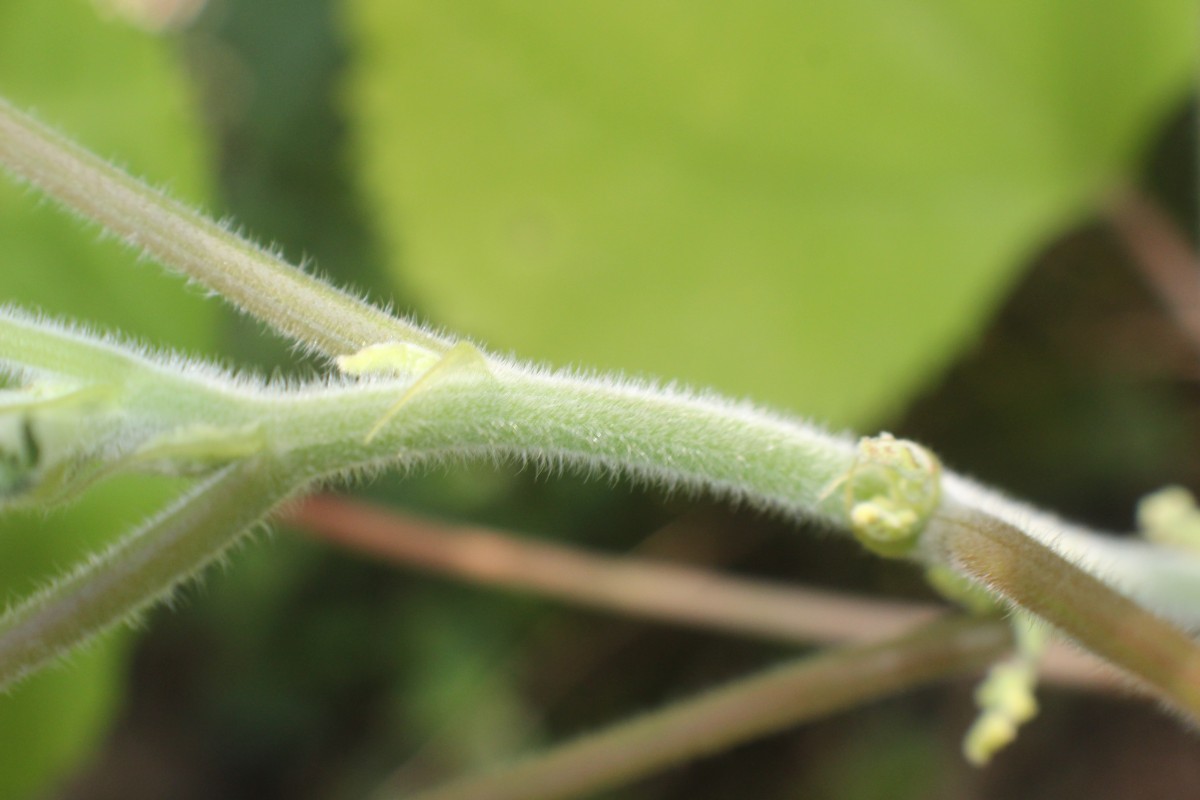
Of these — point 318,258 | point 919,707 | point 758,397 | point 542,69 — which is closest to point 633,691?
point 919,707

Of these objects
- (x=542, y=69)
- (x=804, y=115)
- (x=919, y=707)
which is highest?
(x=804, y=115)

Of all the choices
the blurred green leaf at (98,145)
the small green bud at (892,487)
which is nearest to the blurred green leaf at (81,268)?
the blurred green leaf at (98,145)

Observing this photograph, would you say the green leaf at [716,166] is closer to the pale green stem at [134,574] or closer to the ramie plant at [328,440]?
the ramie plant at [328,440]

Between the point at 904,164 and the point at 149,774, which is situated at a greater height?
the point at 904,164

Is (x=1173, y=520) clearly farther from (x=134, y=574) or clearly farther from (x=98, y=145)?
(x=98, y=145)

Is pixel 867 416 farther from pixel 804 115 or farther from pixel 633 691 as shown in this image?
pixel 633 691

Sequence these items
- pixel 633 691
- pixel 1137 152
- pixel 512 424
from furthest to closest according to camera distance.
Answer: pixel 633 691, pixel 1137 152, pixel 512 424

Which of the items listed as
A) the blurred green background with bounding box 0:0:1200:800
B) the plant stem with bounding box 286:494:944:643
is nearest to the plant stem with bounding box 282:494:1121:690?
the plant stem with bounding box 286:494:944:643
